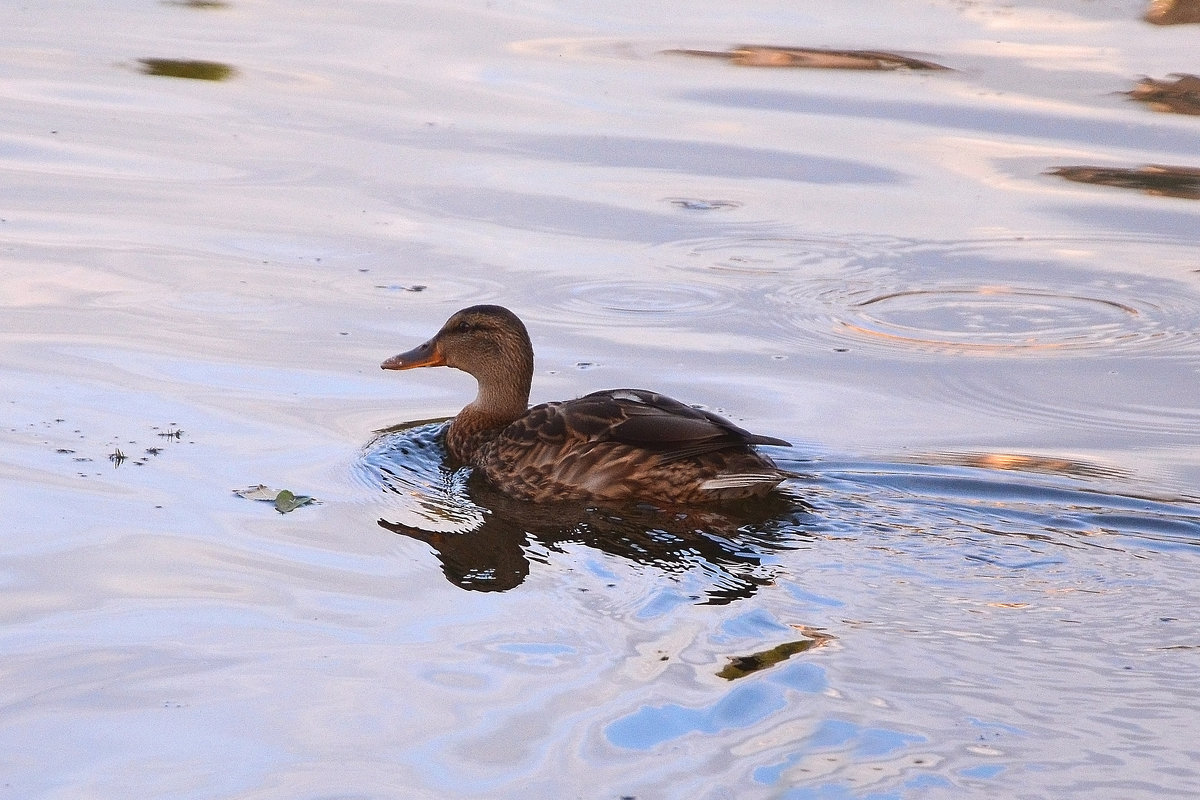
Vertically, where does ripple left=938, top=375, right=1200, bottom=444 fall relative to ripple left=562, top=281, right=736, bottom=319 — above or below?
below

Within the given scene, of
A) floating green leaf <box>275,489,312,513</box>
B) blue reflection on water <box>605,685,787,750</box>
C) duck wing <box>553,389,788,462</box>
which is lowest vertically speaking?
floating green leaf <box>275,489,312,513</box>

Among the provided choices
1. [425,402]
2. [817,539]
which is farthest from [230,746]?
[425,402]

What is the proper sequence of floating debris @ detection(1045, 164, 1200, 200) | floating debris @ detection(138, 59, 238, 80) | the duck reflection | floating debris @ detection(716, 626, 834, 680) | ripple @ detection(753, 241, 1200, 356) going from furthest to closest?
floating debris @ detection(138, 59, 238, 80) < floating debris @ detection(1045, 164, 1200, 200) < ripple @ detection(753, 241, 1200, 356) < the duck reflection < floating debris @ detection(716, 626, 834, 680)

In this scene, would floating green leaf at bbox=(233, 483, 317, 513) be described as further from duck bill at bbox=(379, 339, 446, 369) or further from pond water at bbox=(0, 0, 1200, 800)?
duck bill at bbox=(379, 339, 446, 369)

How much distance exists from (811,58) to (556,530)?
10.8 metres

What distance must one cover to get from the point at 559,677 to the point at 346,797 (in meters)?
1.00

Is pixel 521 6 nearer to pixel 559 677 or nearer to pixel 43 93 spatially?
pixel 43 93

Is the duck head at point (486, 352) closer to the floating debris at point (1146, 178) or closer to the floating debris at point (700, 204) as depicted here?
the floating debris at point (700, 204)

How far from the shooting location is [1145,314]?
34.3ft

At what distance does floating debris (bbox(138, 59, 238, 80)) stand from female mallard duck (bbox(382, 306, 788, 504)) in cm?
858

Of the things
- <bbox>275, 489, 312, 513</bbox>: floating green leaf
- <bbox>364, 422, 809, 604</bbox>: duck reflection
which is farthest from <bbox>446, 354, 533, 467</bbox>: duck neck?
<bbox>275, 489, 312, 513</bbox>: floating green leaf

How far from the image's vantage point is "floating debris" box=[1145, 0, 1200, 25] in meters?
17.7

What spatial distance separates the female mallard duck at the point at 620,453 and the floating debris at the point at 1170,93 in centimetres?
947

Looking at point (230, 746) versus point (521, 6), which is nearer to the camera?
point (230, 746)
